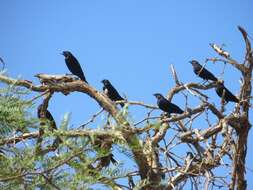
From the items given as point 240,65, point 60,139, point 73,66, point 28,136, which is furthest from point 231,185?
point 73,66

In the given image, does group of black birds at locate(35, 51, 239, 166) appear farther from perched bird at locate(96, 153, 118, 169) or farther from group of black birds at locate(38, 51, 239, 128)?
perched bird at locate(96, 153, 118, 169)

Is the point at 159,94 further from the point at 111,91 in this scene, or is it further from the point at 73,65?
the point at 73,65

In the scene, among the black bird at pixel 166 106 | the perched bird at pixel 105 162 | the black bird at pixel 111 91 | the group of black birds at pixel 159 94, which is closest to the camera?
the perched bird at pixel 105 162

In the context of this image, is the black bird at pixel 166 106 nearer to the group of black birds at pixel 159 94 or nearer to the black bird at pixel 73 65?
the group of black birds at pixel 159 94

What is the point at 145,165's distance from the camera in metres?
4.93

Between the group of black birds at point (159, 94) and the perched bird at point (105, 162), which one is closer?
the perched bird at point (105, 162)

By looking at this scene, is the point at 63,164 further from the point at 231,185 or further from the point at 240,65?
the point at 240,65

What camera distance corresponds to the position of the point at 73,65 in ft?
27.5

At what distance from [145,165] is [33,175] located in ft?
6.49

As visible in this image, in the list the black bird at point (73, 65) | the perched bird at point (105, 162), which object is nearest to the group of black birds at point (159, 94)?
the black bird at point (73, 65)

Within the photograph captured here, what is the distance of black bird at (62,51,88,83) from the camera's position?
8242 millimetres

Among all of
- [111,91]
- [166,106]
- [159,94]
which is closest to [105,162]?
[166,106]

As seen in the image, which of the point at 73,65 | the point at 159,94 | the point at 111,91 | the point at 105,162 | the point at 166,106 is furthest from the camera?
the point at 73,65

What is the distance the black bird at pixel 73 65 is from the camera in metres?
8.24
